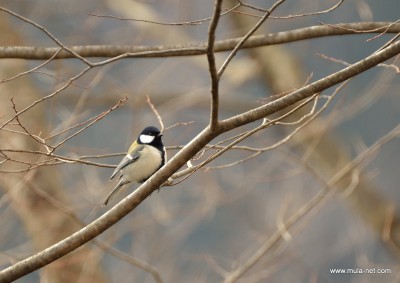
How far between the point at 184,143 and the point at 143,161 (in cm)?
488

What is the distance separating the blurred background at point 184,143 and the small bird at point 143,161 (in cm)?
53

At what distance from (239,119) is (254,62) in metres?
5.28

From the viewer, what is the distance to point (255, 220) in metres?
11.9

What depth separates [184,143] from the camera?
1020cm

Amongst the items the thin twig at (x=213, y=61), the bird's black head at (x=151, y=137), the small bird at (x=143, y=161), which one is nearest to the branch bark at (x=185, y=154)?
the thin twig at (x=213, y=61)

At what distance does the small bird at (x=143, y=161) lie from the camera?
530cm

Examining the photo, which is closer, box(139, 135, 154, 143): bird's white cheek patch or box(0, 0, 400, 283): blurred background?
box(139, 135, 154, 143): bird's white cheek patch

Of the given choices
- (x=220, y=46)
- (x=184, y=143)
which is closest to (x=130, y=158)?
(x=220, y=46)

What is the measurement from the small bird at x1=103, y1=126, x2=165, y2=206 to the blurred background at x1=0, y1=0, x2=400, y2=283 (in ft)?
1.74

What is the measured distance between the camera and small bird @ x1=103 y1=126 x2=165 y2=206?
5301mm

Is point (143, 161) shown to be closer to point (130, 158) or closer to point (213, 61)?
point (130, 158)

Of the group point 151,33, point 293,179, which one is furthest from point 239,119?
point 293,179

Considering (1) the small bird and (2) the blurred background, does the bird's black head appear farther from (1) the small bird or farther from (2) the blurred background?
(2) the blurred background

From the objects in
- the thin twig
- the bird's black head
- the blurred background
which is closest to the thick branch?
the blurred background
